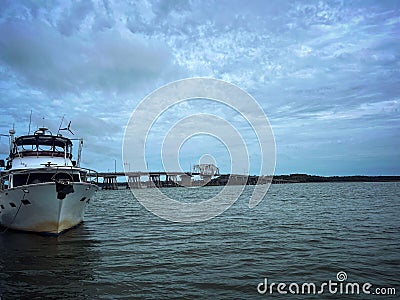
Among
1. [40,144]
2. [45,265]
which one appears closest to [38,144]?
[40,144]

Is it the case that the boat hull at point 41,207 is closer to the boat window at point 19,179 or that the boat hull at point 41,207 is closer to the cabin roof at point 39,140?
the boat window at point 19,179

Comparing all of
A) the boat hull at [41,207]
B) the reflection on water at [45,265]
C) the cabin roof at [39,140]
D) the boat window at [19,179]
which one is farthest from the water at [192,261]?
the cabin roof at [39,140]

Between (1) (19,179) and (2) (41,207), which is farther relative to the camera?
(1) (19,179)

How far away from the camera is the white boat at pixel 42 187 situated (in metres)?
16.2

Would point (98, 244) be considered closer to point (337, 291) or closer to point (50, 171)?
point (50, 171)

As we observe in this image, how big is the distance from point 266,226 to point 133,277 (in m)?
11.7

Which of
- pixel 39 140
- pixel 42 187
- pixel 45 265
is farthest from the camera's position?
pixel 39 140

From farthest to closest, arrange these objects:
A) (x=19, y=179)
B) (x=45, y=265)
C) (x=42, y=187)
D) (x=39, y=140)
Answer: (x=39, y=140), (x=19, y=179), (x=42, y=187), (x=45, y=265)

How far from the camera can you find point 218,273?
33.8 feet

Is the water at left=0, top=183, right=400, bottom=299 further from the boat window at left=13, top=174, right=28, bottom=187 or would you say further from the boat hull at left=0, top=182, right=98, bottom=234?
the boat window at left=13, top=174, right=28, bottom=187

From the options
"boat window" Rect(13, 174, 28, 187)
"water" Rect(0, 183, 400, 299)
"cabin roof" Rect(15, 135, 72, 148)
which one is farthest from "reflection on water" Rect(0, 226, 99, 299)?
"cabin roof" Rect(15, 135, 72, 148)

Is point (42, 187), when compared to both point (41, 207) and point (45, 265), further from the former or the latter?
point (45, 265)

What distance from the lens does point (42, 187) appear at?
51.9ft

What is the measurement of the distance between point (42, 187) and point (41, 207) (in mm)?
1311
